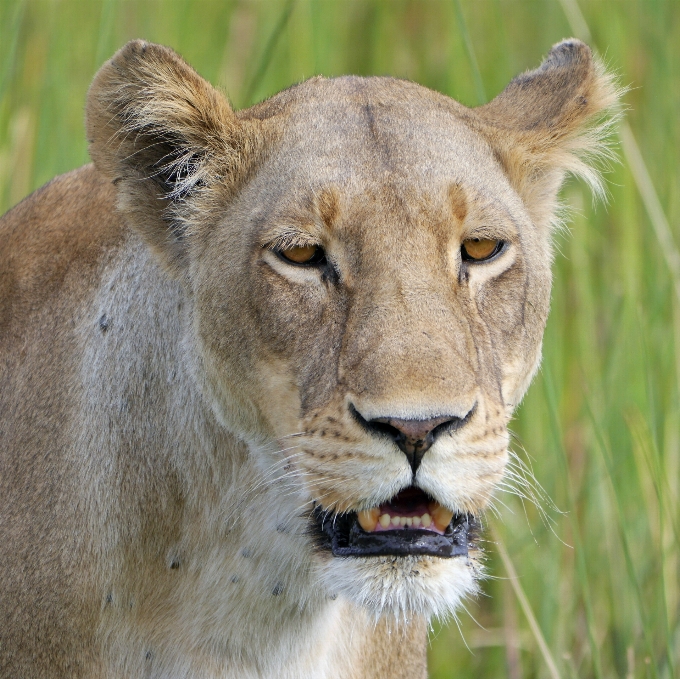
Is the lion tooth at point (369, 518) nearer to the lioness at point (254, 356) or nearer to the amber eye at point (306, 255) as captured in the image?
the lioness at point (254, 356)

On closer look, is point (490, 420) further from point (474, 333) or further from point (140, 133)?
point (140, 133)

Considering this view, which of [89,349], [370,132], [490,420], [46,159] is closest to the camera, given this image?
[490,420]

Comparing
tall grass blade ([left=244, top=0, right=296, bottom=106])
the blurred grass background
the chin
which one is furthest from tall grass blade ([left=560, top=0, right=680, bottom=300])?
the chin

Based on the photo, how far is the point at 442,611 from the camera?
233 cm

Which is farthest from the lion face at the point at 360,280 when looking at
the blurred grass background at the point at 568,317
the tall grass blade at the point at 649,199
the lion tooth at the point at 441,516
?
the tall grass blade at the point at 649,199

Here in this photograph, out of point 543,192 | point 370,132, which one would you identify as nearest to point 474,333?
point 370,132

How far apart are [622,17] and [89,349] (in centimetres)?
385

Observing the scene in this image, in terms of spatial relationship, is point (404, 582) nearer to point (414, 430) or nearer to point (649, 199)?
point (414, 430)

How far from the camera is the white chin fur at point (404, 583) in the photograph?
89.1 inches

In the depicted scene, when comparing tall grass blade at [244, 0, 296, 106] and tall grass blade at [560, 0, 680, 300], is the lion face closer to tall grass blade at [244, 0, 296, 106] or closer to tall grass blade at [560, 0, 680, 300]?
tall grass blade at [244, 0, 296, 106]

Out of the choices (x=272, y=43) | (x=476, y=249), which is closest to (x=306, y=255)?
(x=476, y=249)

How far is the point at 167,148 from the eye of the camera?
9.10ft

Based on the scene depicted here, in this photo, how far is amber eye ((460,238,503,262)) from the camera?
2.53m

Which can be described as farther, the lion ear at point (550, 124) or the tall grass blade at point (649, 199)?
the tall grass blade at point (649, 199)
